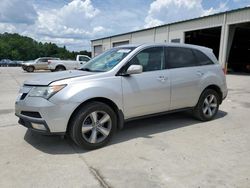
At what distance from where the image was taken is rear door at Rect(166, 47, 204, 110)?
5.17m

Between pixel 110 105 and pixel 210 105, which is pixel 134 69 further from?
pixel 210 105

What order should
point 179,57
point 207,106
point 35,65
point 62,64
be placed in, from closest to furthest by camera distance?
point 179,57 → point 207,106 → point 62,64 → point 35,65

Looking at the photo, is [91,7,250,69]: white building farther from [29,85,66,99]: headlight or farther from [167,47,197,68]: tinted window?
[29,85,66,99]: headlight

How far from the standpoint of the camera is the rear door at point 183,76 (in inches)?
204

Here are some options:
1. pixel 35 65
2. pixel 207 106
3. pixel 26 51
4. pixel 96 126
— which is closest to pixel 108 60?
pixel 96 126

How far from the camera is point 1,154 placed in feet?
12.8

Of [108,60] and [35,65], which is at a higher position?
[108,60]

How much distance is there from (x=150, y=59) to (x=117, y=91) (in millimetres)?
1111

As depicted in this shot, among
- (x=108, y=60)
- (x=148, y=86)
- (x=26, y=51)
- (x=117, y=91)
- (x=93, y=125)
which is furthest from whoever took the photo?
(x=26, y=51)

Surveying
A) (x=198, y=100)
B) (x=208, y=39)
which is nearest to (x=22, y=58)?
(x=208, y=39)

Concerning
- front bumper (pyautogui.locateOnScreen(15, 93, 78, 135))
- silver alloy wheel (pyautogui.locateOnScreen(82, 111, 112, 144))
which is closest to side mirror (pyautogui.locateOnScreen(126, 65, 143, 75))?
silver alloy wheel (pyautogui.locateOnScreen(82, 111, 112, 144))

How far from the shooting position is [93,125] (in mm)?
4141

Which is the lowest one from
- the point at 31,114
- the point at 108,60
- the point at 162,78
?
the point at 31,114

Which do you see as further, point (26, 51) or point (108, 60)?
point (26, 51)
